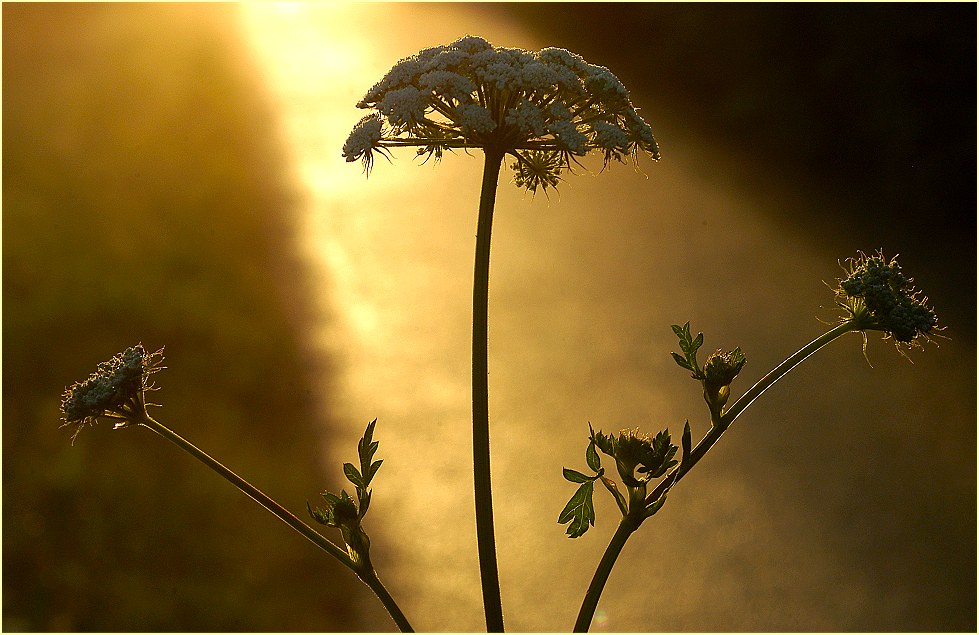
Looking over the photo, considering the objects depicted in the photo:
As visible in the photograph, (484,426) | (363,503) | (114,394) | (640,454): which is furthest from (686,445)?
(114,394)

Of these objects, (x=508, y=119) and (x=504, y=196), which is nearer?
(x=508, y=119)

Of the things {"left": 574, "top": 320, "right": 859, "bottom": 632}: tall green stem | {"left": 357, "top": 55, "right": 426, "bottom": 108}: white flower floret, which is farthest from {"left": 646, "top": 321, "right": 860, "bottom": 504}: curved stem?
{"left": 357, "top": 55, "right": 426, "bottom": 108}: white flower floret

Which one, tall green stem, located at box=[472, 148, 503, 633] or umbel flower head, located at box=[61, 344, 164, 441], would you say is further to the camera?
umbel flower head, located at box=[61, 344, 164, 441]

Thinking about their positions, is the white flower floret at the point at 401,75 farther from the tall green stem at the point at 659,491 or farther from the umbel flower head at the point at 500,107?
the tall green stem at the point at 659,491

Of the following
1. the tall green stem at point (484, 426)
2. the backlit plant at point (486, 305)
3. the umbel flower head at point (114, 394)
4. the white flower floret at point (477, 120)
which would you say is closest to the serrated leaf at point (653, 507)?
the backlit plant at point (486, 305)

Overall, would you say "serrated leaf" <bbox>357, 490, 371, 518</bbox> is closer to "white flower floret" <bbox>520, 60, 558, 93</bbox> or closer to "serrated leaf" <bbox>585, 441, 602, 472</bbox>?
"serrated leaf" <bbox>585, 441, 602, 472</bbox>

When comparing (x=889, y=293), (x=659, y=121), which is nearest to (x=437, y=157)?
(x=889, y=293)

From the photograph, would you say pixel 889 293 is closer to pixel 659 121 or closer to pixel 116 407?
pixel 116 407

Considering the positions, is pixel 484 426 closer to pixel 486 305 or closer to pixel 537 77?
pixel 486 305
